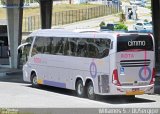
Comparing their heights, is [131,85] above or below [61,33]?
below

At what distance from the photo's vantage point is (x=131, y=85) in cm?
2158

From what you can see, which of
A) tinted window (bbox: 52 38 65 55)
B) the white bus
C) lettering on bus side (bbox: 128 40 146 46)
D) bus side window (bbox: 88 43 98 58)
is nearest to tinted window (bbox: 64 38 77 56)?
the white bus

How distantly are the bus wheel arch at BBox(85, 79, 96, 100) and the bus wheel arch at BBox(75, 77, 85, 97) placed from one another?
9.1 inches

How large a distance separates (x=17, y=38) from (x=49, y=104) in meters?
24.9

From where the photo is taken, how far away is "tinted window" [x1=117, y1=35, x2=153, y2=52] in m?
21.4

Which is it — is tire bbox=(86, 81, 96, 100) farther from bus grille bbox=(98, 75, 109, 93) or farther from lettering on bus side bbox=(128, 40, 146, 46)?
lettering on bus side bbox=(128, 40, 146, 46)

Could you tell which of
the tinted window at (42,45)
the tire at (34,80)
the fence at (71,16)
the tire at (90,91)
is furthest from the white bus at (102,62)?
the fence at (71,16)

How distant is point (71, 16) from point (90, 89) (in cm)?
7208

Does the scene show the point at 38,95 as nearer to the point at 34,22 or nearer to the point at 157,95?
the point at 157,95

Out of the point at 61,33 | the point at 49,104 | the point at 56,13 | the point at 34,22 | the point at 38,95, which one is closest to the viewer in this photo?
the point at 49,104

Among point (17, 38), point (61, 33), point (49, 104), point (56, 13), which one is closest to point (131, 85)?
point (49, 104)

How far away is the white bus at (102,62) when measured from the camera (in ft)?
70.3

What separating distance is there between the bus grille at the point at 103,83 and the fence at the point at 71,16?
62.0 m

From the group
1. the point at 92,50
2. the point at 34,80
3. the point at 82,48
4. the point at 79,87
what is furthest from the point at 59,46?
the point at 34,80
